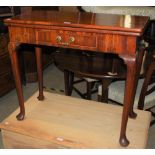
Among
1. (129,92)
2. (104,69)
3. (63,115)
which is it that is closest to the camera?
(129,92)

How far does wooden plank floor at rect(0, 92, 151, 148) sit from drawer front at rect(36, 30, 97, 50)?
575 millimetres

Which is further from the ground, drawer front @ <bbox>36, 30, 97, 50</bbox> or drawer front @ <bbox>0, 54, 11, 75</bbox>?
drawer front @ <bbox>36, 30, 97, 50</bbox>

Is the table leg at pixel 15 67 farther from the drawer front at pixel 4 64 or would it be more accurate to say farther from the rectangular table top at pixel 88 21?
the drawer front at pixel 4 64

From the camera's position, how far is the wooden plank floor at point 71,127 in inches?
58.7

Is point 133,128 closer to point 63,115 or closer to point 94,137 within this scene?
point 94,137

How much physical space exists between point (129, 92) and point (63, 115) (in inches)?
23.5

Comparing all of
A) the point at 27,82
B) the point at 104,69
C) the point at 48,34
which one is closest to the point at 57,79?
the point at 27,82

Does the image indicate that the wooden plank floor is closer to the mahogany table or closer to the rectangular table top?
the mahogany table

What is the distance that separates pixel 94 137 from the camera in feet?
4.95

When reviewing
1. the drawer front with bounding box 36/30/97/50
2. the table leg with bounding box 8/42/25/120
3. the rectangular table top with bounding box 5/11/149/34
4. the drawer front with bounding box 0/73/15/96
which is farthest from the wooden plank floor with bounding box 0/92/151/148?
the drawer front with bounding box 0/73/15/96

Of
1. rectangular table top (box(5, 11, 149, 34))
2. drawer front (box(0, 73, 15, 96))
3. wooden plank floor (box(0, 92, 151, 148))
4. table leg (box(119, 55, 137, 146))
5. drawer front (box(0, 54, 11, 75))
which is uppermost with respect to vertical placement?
rectangular table top (box(5, 11, 149, 34))

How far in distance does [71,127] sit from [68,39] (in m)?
0.61

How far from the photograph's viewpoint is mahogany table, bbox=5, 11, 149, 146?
4.02 feet

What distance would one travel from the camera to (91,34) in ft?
4.16
